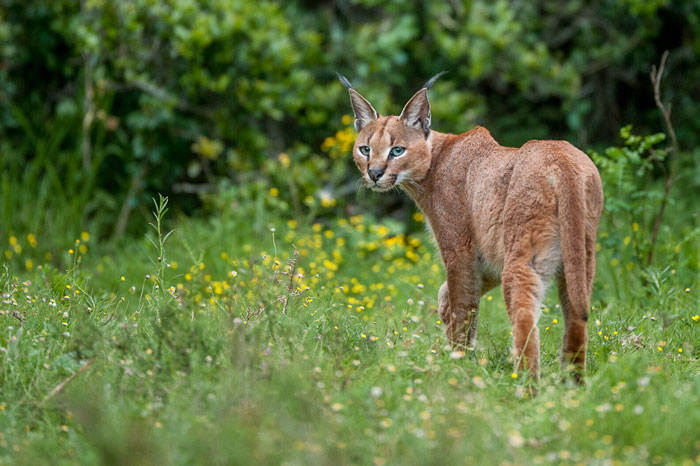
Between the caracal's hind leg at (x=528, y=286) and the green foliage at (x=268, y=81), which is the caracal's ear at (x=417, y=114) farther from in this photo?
the green foliage at (x=268, y=81)

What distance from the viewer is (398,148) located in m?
5.50

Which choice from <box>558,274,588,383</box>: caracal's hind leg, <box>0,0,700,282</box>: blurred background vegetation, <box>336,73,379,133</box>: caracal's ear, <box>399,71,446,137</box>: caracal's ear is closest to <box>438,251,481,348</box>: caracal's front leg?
<box>558,274,588,383</box>: caracal's hind leg

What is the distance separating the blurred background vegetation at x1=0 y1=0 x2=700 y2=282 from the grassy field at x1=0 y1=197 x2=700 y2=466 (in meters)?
3.64

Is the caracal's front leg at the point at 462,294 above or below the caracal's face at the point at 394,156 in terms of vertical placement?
below

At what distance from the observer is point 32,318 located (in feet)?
14.7

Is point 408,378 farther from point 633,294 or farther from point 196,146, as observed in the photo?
point 196,146

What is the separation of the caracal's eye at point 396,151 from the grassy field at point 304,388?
1.07 metres

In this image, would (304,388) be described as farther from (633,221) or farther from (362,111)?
(633,221)

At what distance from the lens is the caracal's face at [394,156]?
545cm

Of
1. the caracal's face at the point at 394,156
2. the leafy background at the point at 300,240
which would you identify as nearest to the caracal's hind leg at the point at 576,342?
the leafy background at the point at 300,240

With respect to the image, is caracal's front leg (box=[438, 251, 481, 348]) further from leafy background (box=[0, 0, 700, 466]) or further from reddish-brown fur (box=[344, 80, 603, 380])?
leafy background (box=[0, 0, 700, 466])

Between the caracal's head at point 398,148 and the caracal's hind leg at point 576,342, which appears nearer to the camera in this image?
the caracal's hind leg at point 576,342

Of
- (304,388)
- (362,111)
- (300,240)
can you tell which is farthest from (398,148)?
(300,240)

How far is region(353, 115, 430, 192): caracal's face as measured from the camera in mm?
5453
